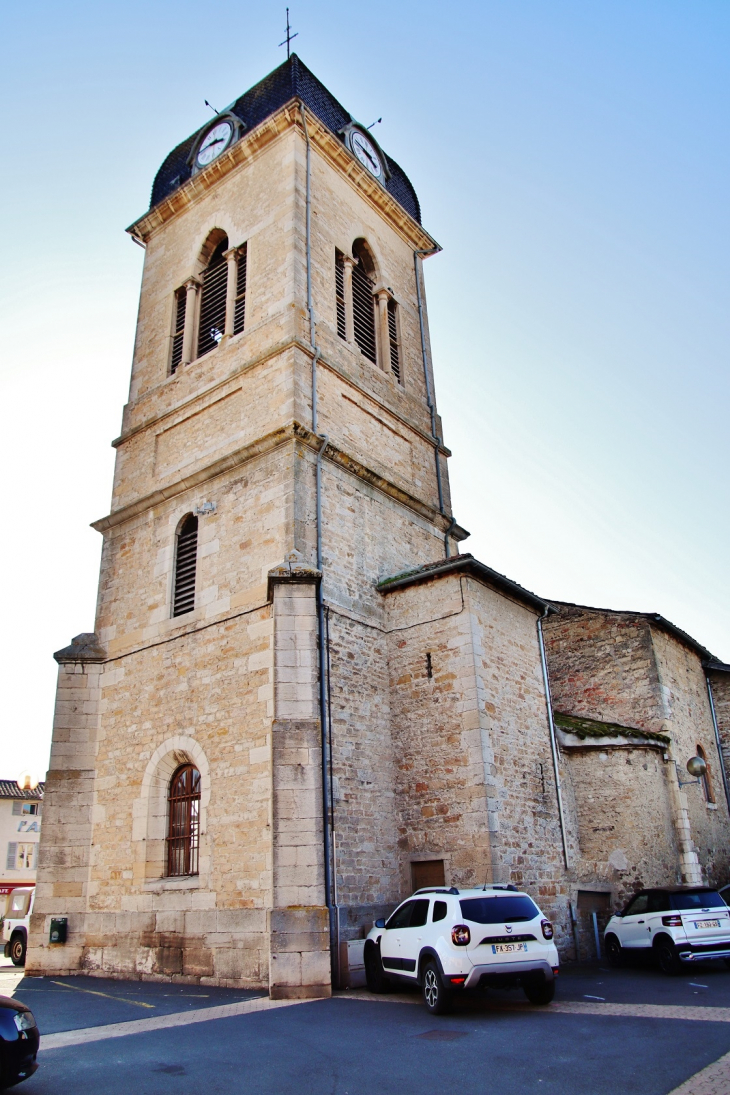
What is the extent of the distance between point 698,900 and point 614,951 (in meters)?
1.81

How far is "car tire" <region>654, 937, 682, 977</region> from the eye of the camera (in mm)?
11117

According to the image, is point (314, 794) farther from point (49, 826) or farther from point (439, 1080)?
point (49, 826)

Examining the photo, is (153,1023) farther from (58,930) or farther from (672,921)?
(672,921)

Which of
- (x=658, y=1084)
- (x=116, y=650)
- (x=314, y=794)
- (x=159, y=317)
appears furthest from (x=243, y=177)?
(x=658, y=1084)

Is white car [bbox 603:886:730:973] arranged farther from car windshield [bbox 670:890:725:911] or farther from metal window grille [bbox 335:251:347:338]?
metal window grille [bbox 335:251:347:338]

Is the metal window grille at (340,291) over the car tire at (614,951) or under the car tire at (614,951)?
over

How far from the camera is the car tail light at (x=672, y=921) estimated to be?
11188mm

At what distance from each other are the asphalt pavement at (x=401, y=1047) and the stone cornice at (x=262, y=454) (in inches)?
342

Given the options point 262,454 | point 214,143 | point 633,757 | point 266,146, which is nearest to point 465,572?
point 262,454

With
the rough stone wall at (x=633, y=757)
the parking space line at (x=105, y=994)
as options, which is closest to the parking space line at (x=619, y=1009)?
the parking space line at (x=105, y=994)

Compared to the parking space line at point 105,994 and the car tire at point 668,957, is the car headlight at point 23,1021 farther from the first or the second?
the car tire at point 668,957

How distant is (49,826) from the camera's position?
1395 centimetres

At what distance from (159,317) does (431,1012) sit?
53.5ft

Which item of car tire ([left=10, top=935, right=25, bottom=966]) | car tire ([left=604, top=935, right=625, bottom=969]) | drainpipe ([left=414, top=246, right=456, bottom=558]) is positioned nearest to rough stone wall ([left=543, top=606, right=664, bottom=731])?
drainpipe ([left=414, top=246, right=456, bottom=558])
